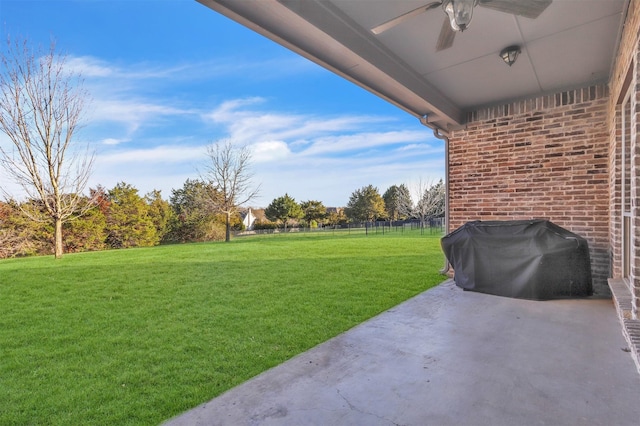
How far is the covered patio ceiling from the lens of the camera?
2.36m

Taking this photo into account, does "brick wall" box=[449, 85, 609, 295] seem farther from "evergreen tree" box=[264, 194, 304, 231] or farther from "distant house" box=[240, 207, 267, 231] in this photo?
"distant house" box=[240, 207, 267, 231]

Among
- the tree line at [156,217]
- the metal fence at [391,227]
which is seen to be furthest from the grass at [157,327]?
the metal fence at [391,227]

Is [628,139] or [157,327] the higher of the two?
[628,139]

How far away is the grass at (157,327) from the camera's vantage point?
1919mm

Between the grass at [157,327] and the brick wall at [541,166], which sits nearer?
the grass at [157,327]

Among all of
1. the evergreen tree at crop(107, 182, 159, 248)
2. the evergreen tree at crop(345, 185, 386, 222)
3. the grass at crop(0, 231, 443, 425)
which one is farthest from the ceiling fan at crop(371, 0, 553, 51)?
the evergreen tree at crop(345, 185, 386, 222)

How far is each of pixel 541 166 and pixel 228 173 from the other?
15.8m

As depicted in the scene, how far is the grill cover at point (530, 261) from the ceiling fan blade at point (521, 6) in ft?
8.78

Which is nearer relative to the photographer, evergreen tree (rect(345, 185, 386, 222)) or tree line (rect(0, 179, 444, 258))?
tree line (rect(0, 179, 444, 258))

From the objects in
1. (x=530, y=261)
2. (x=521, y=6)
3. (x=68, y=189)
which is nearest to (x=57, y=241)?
(x=68, y=189)

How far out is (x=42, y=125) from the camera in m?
9.25

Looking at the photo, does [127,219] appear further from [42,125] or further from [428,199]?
[428,199]

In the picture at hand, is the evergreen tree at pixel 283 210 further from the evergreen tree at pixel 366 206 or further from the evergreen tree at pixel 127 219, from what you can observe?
the evergreen tree at pixel 127 219

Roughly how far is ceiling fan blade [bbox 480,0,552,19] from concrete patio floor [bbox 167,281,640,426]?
2368mm
